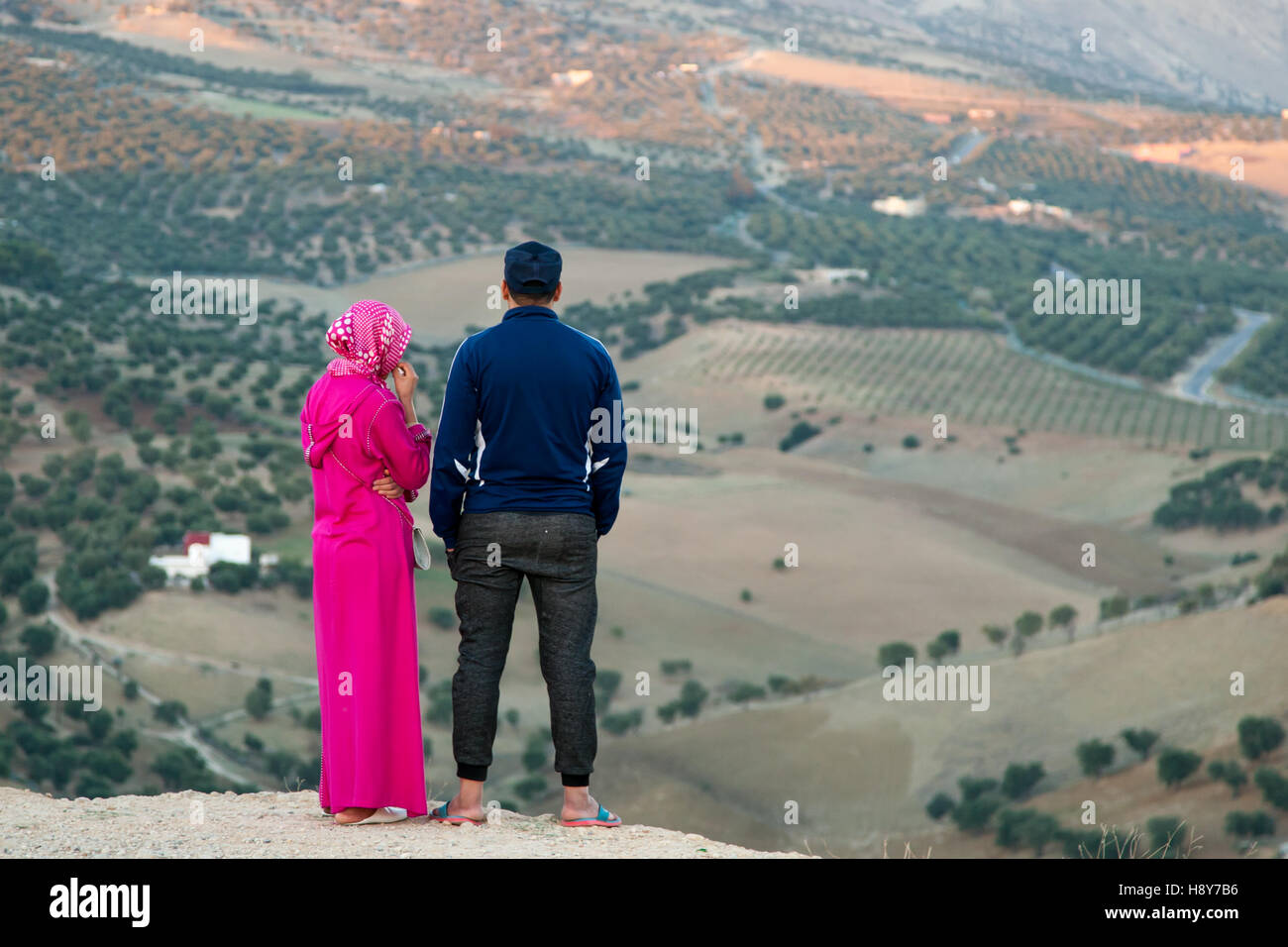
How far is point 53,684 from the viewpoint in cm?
2102

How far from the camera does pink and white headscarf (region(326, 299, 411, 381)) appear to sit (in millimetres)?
5277

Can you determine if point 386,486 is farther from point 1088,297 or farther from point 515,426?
point 1088,297

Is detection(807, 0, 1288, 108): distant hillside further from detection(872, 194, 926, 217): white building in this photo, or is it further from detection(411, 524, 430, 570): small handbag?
detection(411, 524, 430, 570): small handbag

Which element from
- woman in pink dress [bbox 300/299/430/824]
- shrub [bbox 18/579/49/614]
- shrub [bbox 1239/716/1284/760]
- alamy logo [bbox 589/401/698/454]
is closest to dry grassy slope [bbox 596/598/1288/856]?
shrub [bbox 1239/716/1284/760]

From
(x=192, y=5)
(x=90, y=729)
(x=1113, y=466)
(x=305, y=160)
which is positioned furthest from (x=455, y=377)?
(x=192, y=5)

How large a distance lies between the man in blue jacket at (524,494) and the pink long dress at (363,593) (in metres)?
0.24

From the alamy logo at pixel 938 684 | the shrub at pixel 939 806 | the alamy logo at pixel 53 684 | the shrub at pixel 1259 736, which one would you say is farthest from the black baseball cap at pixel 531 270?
the alamy logo at pixel 938 684

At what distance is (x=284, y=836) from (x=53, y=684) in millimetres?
17690

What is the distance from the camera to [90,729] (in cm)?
1941

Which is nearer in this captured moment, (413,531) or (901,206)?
(413,531)

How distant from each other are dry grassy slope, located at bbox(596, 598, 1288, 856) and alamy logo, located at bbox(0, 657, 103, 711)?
7725 millimetres

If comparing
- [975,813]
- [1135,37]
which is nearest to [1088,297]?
[975,813]
